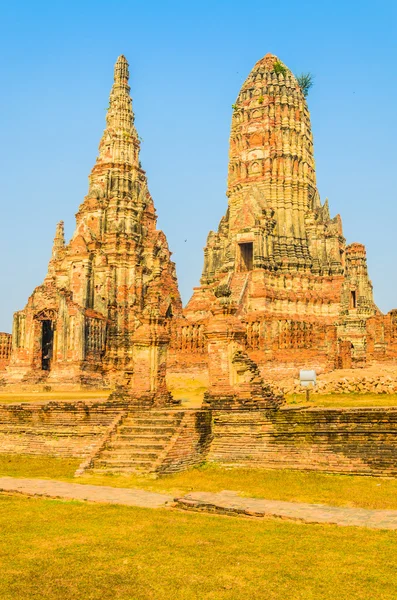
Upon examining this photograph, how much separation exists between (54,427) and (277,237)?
24.1 metres

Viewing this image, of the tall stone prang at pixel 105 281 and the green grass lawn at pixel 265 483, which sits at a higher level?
the tall stone prang at pixel 105 281

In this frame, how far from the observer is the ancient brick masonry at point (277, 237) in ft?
115

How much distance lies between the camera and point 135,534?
782cm

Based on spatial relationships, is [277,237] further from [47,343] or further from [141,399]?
[141,399]

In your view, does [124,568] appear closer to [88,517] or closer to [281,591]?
[281,591]

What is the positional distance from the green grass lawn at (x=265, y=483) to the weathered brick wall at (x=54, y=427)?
126 cm

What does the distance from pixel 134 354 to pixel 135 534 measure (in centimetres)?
845

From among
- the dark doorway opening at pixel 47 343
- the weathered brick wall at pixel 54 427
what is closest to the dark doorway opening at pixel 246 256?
the dark doorway opening at pixel 47 343

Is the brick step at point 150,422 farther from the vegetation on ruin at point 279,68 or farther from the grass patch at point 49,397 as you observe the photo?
the vegetation on ruin at point 279,68

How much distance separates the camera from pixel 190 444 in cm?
1312

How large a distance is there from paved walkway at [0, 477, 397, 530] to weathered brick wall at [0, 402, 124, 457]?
10.8ft

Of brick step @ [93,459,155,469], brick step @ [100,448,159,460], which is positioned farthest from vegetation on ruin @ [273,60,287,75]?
brick step @ [93,459,155,469]

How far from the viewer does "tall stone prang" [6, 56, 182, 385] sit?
112ft

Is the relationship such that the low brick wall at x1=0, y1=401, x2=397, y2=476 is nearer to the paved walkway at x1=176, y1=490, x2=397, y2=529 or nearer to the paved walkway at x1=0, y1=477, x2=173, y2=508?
the paved walkway at x1=0, y1=477, x2=173, y2=508
